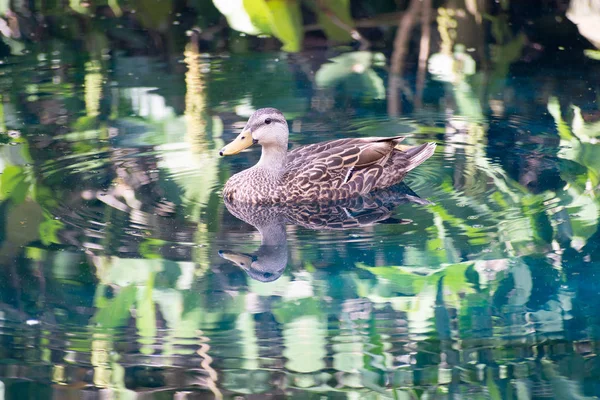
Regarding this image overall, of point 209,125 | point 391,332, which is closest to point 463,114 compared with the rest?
point 209,125

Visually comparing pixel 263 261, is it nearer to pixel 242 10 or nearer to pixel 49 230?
pixel 49 230

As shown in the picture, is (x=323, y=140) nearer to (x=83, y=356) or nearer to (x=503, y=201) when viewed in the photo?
(x=503, y=201)

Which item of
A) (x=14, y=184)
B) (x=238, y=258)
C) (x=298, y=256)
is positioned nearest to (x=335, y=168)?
(x=298, y=256)

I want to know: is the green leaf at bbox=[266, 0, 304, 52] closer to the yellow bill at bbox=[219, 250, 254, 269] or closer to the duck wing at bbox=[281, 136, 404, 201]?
the duck wing at bbox=[281, 136, 404, 201]

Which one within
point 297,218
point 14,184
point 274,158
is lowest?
point 297,218

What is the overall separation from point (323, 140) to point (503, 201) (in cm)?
174

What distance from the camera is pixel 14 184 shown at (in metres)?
6.39

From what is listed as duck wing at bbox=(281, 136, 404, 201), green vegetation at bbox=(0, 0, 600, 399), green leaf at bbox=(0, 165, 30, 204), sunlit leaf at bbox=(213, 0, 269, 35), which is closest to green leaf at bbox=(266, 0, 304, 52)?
green vegetation at bbox=(0, 0, 600, 399)

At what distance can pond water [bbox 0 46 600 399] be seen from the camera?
4316 millimetres

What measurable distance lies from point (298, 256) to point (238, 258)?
305 millimetres

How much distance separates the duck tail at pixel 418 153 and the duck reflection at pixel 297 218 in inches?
6.5

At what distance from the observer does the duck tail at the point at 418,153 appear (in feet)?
21.8

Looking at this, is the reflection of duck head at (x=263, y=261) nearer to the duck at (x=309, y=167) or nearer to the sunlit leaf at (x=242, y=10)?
the duck at (x=309, y=167)

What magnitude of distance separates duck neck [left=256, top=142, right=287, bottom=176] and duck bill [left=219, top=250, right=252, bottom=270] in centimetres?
111
